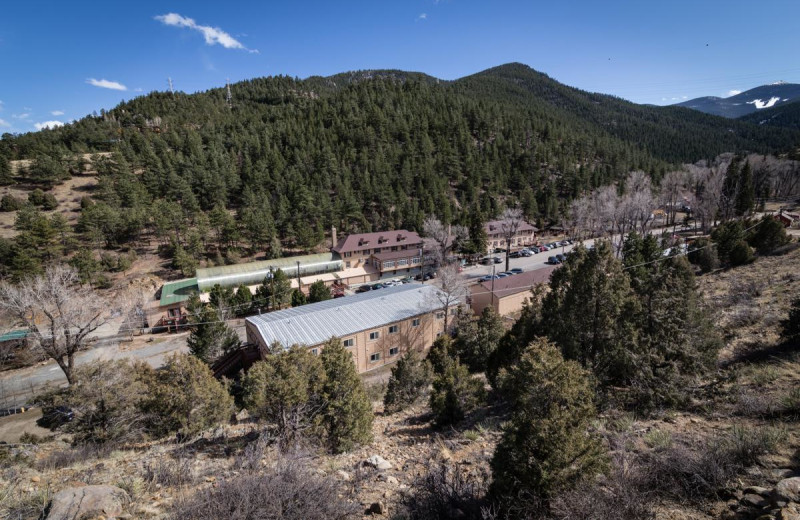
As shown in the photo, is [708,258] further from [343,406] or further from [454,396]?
[343,406]

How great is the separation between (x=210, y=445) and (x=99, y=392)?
5.76 m

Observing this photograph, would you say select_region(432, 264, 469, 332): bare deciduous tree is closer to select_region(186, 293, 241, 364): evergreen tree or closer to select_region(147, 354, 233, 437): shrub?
select_region(186, 293, 241, 364): evergreen tree

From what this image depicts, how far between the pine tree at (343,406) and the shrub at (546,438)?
20.3 feet

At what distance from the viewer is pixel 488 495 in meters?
6.86

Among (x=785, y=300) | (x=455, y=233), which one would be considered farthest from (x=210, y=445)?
(x=455, y=233)

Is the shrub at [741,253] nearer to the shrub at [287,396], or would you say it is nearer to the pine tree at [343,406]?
the pine tree at [343,406]

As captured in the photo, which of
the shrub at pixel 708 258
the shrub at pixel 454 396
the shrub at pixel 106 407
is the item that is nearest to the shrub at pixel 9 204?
the shrub at pixel 106 407

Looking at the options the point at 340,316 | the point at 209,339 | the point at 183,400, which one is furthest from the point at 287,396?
the point at 209,339

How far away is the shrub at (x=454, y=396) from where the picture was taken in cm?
1435

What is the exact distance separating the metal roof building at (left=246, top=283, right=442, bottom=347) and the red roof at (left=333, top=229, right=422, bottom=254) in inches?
846

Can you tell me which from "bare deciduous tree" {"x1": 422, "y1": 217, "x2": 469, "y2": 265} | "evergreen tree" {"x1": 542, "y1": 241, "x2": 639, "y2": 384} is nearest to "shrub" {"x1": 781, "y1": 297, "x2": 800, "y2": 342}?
"evergreen tree" {"x1": 542, "y1": 241, "x2": 639, "y2": 384}

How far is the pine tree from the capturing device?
11.7m

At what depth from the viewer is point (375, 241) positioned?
182 ft

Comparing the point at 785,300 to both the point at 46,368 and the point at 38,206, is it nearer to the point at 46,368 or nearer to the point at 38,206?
the point at 46,368
